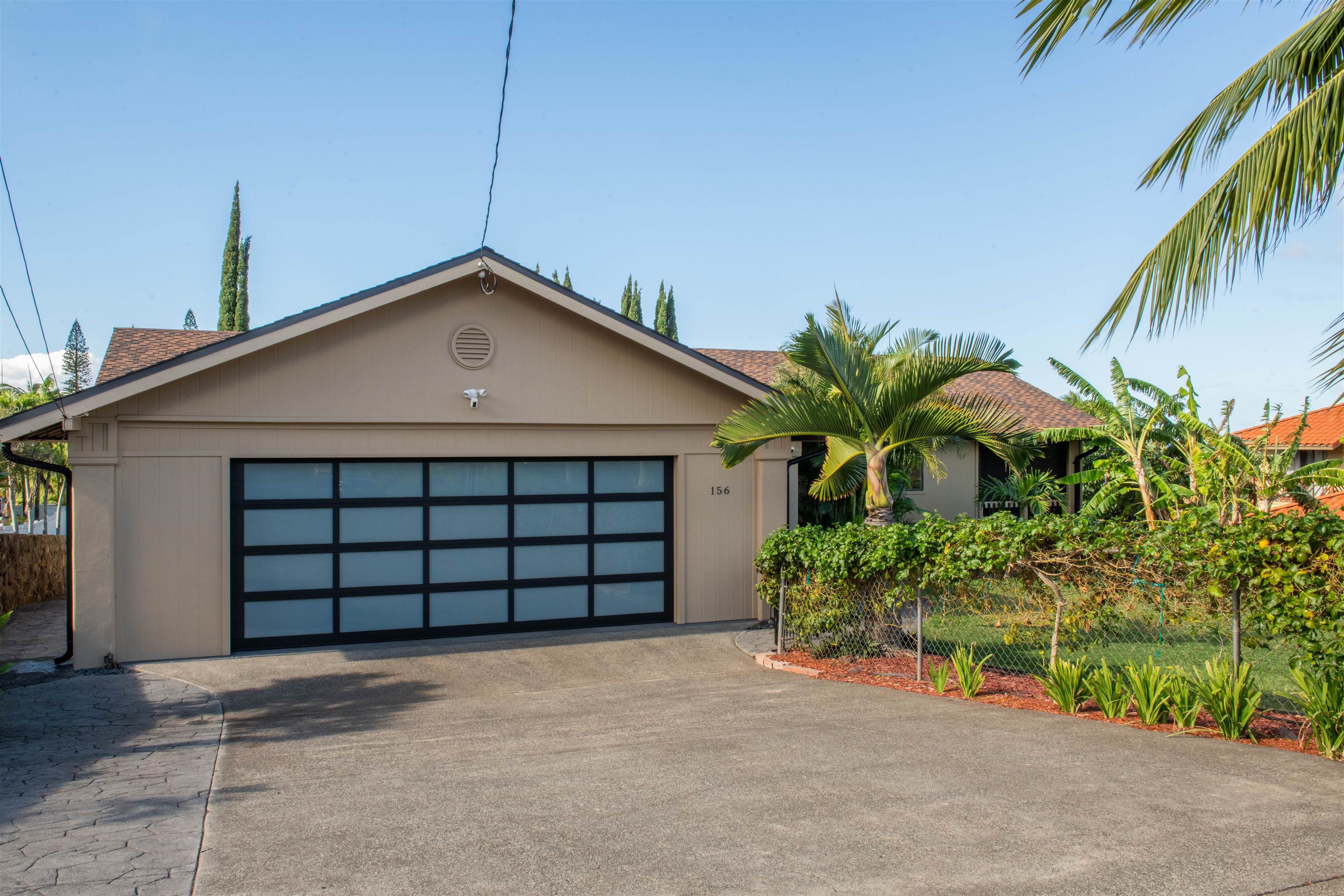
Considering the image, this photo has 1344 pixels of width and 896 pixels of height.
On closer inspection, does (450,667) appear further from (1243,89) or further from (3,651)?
(1243,89)

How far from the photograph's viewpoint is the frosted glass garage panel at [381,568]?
1027 cm

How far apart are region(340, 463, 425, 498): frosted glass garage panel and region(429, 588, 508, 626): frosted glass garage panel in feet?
4.20

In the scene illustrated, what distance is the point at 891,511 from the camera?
368 inches

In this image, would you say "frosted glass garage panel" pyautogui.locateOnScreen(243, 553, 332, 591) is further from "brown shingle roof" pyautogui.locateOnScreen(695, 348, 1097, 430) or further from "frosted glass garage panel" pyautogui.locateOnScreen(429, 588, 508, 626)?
"brown shingle roof" pyautogui.locateOnScreen(695, 348, 1097, 430)

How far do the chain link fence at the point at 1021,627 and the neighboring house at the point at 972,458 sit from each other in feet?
31.1

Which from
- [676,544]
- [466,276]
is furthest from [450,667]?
[466,276]

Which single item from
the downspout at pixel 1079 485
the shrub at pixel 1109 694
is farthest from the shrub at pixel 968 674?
the downspout at pixel 1079 485

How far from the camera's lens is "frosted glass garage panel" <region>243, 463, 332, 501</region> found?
988cm

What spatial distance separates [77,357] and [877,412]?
4237 cm

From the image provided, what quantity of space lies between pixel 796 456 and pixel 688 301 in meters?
33.2

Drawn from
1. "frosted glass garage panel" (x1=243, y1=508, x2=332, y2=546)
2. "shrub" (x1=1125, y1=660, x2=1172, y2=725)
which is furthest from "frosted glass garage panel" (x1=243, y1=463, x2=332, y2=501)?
"shrub" (x1=1125, y1=660, x2=1172, y2=725)

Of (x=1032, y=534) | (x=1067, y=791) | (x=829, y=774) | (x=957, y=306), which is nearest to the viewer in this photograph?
(x=1067, y=791)

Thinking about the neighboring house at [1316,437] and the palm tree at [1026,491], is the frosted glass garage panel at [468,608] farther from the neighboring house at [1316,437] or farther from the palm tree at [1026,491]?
the neighboring house at [1316,437]

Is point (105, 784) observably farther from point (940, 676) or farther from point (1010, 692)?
point (1010, 692)
